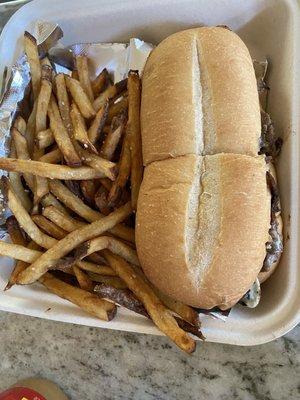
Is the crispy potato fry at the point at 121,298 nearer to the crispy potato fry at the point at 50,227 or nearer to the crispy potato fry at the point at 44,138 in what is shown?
the crispy potato fry at the point at 50,227

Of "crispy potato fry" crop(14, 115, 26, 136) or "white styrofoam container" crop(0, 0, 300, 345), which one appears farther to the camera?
"crispy potato fry" crop(14, 115, 26, 136)

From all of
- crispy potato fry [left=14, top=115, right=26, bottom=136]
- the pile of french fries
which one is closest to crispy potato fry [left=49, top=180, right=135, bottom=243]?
the pile of french fries

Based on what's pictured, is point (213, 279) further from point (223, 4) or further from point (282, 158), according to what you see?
point (223, 4)

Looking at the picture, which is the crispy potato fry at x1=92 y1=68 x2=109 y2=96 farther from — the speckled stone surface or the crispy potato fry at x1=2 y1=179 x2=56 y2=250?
the speckled stone surface

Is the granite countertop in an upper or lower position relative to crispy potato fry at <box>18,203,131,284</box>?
lower

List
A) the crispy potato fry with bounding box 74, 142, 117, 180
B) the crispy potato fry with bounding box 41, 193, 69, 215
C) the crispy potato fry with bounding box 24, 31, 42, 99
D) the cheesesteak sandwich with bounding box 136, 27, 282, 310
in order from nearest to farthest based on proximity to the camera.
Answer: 1. the cheesesteak sandwich with bounding box 136, 27, 282, 310
2. the crispy potato fry with bounding box 74, 142, 117, 180
3. the crispy potato fry with bounding box 41, 193, 69, 215
4. the crispy potato fry with bounding box 24, 31, 42, 99

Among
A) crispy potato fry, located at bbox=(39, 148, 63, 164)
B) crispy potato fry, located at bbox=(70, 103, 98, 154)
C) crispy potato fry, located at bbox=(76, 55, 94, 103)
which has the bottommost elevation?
crispy potato fry, located at bbox=(39, 148, 63, 164)

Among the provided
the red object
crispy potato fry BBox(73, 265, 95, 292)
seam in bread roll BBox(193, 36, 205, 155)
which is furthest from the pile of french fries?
the red object

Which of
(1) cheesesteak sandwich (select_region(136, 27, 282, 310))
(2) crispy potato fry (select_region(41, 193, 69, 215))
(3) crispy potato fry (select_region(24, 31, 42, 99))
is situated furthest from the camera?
(3) crispy potato fry (select_region(24, 31, 42, 99))
